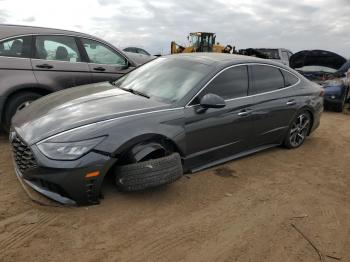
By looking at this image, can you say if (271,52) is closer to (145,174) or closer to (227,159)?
(227,159)

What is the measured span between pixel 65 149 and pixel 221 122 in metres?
2.03

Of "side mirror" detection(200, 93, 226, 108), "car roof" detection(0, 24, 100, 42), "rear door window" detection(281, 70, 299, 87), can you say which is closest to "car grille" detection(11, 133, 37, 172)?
"side mirror" detection(200, 93, 226, 108)

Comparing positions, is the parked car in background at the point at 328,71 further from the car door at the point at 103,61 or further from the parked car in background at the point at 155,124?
the car door at the point at 103,61

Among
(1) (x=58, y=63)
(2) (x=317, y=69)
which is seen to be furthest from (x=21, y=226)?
(2) (x=317, y=69)

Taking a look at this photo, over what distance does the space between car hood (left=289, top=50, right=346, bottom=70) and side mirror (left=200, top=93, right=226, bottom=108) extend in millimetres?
8911

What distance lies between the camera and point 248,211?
4082 millimetres

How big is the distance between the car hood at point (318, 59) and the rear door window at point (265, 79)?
23.4 feet

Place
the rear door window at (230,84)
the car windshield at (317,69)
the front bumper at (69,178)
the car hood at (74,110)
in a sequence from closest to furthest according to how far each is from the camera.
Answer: the front bumper at (69,178), the car hood at (74,110), the rear door window at (230,84), the car windshield at (317,69)

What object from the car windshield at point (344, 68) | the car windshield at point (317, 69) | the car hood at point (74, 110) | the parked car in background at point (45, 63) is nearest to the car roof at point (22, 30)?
the parked car in background at point (45, 63)

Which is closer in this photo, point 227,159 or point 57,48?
point 227,159

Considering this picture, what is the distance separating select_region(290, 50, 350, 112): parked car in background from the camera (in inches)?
413

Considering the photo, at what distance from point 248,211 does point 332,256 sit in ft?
3.15

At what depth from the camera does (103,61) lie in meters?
6.82

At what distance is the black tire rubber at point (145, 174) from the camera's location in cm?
382
